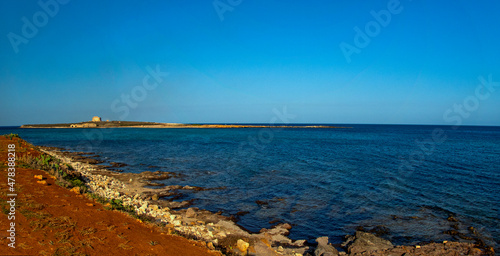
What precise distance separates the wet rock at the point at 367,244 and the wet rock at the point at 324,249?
670mm

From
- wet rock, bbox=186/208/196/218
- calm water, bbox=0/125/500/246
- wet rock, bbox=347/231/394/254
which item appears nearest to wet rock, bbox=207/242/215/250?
calm water, bbox=0/125/500/246

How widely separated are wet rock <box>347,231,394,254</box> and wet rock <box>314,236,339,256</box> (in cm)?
67

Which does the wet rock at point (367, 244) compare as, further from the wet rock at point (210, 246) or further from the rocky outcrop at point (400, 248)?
the wet rock at point (210, 246)

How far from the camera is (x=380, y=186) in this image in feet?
66.3

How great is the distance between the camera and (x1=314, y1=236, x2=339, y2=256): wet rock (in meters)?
9.73

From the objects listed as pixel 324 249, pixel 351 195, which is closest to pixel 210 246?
pixel 324 249

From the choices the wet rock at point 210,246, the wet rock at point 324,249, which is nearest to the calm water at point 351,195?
the wet rock at point 324,249

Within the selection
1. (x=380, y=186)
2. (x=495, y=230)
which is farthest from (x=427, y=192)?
(x=495, y=230)

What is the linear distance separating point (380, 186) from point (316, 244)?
11828 mm

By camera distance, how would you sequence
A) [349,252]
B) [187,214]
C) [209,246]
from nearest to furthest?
[209,246], [349,252], [187,214]

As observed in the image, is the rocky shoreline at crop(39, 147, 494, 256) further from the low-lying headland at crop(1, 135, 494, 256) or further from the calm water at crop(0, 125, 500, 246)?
the calm water at crop(0, 125, 500, 246)

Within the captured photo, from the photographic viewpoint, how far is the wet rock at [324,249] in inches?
383

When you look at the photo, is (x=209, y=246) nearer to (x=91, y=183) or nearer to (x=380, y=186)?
(x=91, y=183)

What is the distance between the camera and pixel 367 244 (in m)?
10.4
